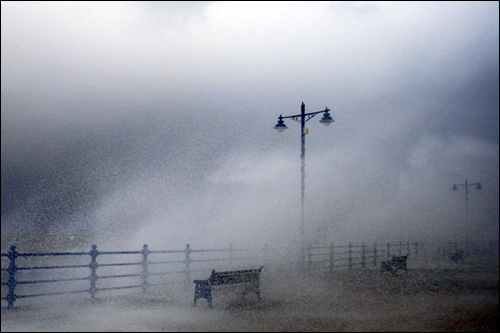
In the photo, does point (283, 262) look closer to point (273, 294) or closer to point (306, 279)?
point (306, 279)

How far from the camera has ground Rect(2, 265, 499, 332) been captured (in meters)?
8.53

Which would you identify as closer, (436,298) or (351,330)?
(351,330)

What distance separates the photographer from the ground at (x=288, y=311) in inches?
336

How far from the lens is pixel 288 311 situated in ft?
33.4

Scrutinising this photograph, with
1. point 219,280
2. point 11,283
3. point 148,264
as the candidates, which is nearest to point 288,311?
point 219,280

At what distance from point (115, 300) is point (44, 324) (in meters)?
3.47

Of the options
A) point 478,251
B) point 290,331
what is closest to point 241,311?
point 290,331

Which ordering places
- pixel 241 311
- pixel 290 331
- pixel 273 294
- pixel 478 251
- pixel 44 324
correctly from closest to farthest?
pixel 290 331 < pixel 44 324 < pixel 241 311 < pixel 273 294 < pixel 478 251

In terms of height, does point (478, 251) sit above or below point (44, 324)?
below

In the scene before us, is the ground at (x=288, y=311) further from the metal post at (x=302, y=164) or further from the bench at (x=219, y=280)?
the metal post at (x=302, y=164)

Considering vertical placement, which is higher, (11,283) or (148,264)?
(11,283)

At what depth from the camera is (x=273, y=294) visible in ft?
43.3

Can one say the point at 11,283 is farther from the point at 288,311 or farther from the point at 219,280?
the point at 288,311

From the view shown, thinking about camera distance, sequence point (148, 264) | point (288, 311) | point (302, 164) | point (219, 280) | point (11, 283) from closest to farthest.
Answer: point (288, 311) < point (11, 283) < point (219, 280) < point (148, 264) < point (302, 164)
